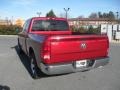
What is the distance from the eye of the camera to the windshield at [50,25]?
7898mm

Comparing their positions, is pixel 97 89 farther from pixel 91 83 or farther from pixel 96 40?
pixel 96 40

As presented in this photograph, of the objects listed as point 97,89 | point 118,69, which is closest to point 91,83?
point 97,89

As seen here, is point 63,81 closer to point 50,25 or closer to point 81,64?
point 81,64

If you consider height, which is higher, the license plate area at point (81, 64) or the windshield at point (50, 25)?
the windshield at point (50, 25)

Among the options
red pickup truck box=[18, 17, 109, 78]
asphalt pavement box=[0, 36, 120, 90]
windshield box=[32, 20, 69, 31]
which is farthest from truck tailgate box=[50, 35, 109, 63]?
windshield box=[32, 20, 69, 31]

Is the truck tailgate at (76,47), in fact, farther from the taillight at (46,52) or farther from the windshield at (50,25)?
the windshield at (50,25)

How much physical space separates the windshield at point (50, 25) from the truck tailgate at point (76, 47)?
92.4 inches

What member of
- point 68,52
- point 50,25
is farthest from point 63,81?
point 50,25

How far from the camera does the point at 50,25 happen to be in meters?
8.12

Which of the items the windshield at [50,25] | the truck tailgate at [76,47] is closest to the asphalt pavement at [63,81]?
the truck tailgate at [76,47]

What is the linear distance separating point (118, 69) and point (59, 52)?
126 inches

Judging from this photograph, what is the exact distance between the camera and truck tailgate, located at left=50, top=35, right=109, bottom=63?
18.2ft

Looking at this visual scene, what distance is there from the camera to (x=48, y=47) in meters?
5.47

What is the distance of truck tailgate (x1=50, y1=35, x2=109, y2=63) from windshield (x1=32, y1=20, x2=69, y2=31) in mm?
2348
